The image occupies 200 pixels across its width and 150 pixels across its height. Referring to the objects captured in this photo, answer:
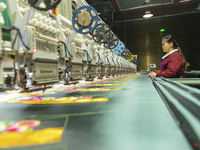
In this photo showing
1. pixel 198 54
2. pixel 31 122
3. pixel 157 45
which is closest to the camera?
pixel 31 122

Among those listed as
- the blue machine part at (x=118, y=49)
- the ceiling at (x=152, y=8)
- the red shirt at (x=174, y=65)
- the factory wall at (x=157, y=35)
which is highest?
the ceiling at (x=152, y=8)

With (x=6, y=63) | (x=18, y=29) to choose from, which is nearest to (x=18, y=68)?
(x=6, y=63)

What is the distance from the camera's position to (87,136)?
2.38ft

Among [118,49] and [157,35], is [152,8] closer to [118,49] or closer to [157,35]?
[157,35]

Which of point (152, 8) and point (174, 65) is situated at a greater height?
point (152, 8)

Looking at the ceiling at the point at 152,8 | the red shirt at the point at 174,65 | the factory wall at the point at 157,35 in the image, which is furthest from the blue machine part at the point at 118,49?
the factory wall at the point at 157,35

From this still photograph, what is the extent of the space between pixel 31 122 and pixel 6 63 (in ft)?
3.56

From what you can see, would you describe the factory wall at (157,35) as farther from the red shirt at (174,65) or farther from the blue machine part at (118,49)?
the red shirt at (174,65)

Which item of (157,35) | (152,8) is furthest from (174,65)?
(157,35)

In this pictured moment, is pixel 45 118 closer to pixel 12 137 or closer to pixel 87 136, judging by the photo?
pixel 12 137

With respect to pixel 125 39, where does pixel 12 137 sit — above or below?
below

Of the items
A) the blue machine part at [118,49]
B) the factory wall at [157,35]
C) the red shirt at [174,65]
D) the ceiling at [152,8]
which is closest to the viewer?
the red shirt at [174,65]

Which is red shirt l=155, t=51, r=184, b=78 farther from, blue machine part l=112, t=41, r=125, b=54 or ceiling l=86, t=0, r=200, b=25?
ceiling l=86, t=0, r=200, b=25

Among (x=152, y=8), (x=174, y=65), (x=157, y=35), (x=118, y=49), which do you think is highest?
(x=152, y=8)
